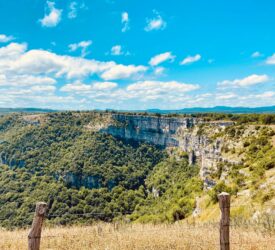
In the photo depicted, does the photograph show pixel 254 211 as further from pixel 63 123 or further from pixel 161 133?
pixel 63 123

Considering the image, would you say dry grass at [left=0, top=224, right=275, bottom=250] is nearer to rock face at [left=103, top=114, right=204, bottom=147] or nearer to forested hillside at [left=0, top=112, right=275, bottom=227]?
forested hillside at [left=0, top=112, right=275, bottom=227]

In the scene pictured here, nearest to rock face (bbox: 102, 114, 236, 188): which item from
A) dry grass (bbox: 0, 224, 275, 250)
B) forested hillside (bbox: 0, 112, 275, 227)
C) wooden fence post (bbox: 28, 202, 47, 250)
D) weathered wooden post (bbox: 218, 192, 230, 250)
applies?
forested hillside (bbox: 0, 112, 275, 227)

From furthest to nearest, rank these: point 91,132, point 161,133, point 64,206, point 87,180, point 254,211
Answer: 1. point 91,132
2. point 161,133
3. point 87,180
4. point 64,206
5. point 254,211

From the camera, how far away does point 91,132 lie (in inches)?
4587

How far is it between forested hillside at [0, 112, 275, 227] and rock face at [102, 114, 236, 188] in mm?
2488

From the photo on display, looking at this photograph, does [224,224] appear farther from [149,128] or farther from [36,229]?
[149,128]

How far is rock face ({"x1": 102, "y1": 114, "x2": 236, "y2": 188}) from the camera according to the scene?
170 feet

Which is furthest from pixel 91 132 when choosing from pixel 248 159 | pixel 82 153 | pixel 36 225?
pixel 36 225

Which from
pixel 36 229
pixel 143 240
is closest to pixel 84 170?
pixel 143 240

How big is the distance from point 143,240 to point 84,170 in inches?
3635

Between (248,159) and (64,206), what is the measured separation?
46.0 metres

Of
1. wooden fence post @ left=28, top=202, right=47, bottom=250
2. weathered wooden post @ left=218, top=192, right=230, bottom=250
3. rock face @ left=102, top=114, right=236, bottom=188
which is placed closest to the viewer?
wooden fence post @ left=28, top=202, right=47, bottom=250

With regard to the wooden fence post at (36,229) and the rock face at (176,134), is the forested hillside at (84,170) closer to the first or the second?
the rock face at (176,134)

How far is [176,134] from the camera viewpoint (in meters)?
95.1
